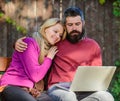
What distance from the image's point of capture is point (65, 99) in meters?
4.95

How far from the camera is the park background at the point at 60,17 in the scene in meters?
7.30

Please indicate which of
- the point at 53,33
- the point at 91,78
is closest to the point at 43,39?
the point at 53,33

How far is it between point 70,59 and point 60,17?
2081 mm

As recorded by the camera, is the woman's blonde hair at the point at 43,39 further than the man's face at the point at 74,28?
No

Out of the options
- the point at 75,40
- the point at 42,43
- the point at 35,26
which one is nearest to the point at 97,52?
the point at 75,40

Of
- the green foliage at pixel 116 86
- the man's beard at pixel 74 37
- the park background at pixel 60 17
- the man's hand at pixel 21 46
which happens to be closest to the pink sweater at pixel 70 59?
the man's beard at pixel 74 37

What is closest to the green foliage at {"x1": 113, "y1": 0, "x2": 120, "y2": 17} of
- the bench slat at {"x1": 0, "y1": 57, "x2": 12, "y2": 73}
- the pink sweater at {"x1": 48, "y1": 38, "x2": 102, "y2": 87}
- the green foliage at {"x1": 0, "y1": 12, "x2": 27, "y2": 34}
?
the green foliage at {"x1": 0, "y1": 12, "x2": 27, "y2": 34}

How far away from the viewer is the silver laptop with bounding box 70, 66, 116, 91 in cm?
499

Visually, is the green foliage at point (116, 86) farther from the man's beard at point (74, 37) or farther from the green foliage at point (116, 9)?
the man's beard at point (74, 37)

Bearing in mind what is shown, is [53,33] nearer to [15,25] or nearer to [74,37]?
[74,37]

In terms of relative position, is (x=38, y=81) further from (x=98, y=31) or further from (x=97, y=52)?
(x=98, y=31)

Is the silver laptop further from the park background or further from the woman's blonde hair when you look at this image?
the park background

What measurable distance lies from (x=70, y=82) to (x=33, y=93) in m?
0.41

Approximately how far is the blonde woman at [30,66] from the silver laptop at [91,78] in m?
0.31
